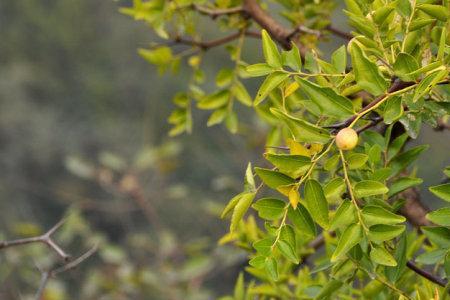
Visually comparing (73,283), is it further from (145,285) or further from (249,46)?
(249,46)

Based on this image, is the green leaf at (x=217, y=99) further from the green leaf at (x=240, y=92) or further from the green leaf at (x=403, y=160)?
the green leaf at (x=403, y=160)

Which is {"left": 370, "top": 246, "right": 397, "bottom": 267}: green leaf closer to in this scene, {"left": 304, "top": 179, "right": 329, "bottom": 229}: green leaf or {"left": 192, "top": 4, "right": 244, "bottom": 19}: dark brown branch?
{"left": 304, "top": 179, "right": 329, "bottom": 229}: green leaf

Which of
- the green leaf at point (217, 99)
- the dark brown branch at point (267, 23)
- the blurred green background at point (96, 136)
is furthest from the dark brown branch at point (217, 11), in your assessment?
the blurred green background at point (96, 136)

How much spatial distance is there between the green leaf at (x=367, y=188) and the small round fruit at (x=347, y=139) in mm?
79

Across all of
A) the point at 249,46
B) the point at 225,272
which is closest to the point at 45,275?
the point at 225,272

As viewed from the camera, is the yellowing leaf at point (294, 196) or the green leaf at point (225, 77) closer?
the yellowing leaf at point (294, 196)

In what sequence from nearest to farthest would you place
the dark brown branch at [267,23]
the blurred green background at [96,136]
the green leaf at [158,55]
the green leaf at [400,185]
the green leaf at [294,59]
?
the green leaf at [294,59]
the green leaf at [400,185]
the dark brown branch at [267,23]
the green leaf at [158,55]
the blurred green background at [96,136]

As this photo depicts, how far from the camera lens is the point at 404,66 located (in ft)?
2.17

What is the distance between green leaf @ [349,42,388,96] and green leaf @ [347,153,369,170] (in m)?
0.07

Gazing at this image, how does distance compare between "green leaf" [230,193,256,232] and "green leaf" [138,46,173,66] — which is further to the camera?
"green leaf" [138,46,173,66]

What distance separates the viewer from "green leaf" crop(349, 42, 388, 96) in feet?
2.14

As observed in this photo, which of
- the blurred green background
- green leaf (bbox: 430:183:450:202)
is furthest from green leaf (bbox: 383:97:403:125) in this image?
the blurred green background

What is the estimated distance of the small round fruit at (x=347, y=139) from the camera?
A: 64 cm

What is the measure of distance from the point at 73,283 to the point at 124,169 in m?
0.58
